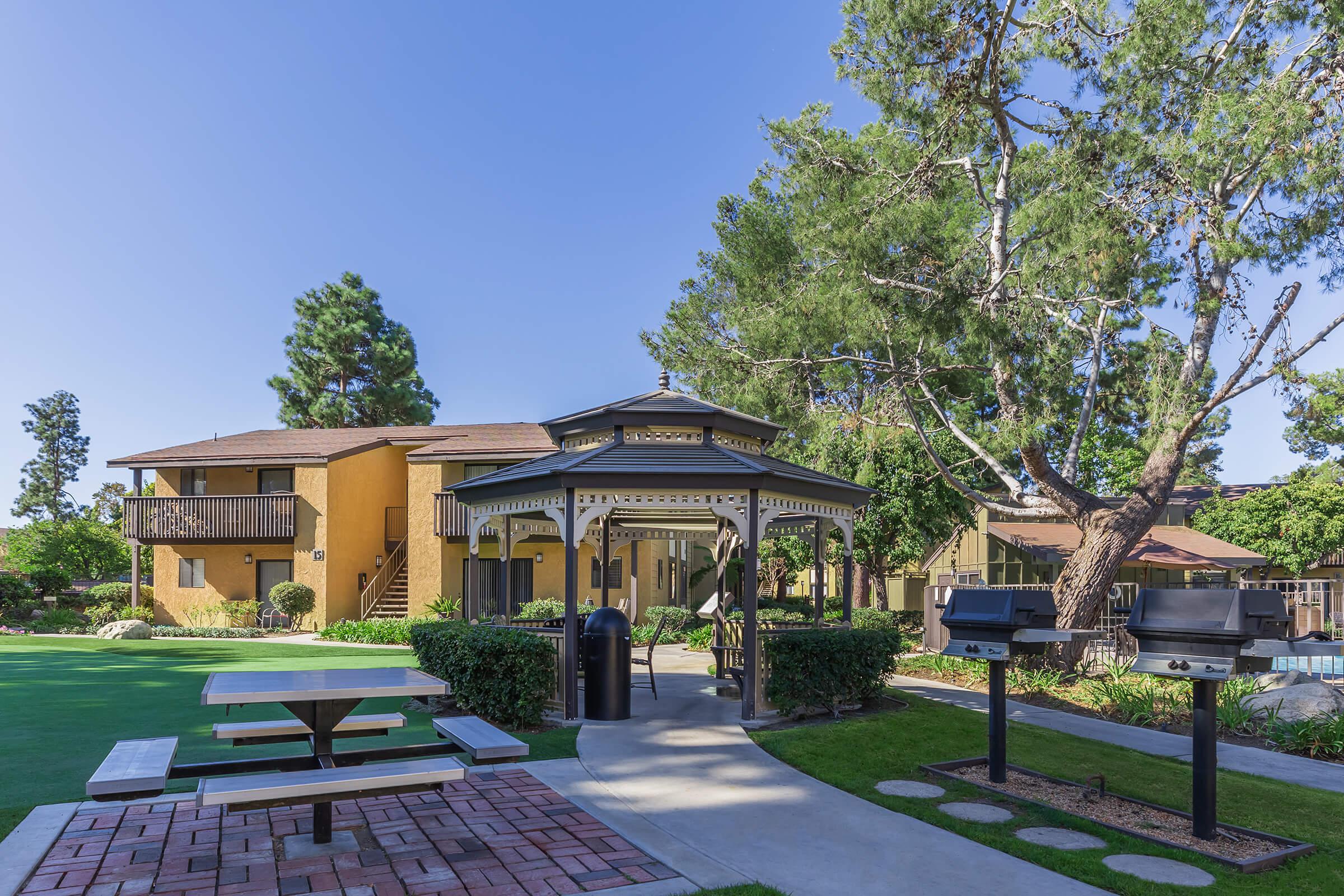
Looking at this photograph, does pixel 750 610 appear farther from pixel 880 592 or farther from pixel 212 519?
pixel 212 519

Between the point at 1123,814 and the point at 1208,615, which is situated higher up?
the point at 1208,615

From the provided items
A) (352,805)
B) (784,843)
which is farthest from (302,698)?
(784,843)

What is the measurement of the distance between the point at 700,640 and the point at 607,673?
10.2 m

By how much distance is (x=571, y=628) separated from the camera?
9547mm

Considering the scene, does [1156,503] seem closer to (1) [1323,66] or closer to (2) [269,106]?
(1) [1323,66]

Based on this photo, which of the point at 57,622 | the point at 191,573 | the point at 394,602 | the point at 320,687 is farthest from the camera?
the point at 191,573

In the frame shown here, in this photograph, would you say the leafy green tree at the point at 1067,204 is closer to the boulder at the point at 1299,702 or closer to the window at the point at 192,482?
the boulder at the point at 1299,702

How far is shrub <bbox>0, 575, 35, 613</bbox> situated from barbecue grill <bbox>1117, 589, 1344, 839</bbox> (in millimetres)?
30334

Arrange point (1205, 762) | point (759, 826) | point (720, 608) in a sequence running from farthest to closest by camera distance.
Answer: point (720, 608), point (759, 826), point (1205, 762)

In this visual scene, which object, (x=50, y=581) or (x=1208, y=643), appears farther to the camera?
(x=50, y=581)

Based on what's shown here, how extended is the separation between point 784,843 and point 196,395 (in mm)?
40989

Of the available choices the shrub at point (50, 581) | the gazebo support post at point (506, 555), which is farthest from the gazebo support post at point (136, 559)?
the gazebo support post at point (506, 555)

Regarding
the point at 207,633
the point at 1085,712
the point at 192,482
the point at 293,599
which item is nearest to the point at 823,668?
the point at 1085,712

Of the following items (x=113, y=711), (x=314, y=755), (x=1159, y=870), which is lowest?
(x=113, y=711)
